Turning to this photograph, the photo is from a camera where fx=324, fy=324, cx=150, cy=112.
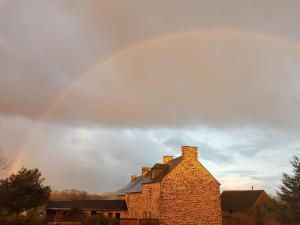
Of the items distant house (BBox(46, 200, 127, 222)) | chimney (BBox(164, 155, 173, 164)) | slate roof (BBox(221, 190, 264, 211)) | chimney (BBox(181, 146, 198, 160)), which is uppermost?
chimney (BBox(164, 155, 173, 164))

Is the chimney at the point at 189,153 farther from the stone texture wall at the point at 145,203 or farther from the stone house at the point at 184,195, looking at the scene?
the stone texture wall at the point at 145,203

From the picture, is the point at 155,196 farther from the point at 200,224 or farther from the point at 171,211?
the point at 200,224

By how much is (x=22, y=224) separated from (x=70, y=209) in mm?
13437

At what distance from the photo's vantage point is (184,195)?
41.3 meters

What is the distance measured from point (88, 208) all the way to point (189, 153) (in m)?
17.1

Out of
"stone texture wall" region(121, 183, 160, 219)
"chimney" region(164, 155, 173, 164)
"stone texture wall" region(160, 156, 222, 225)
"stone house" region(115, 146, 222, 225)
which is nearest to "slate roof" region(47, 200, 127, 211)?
"stone texture wall" region(121, 183, 160, 219)

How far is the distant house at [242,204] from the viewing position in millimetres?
44812

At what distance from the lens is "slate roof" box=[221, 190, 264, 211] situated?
4944 cm

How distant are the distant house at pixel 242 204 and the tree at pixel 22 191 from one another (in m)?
25.3

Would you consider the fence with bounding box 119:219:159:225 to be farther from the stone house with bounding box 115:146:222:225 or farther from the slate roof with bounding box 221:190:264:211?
the slate roof with bounding box 221:190:264:211

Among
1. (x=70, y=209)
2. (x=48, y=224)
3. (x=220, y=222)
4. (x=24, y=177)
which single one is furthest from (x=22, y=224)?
(x=220, y=222)

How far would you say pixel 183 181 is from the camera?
1636 inches

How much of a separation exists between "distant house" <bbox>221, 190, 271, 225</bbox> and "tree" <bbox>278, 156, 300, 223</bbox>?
9.54m

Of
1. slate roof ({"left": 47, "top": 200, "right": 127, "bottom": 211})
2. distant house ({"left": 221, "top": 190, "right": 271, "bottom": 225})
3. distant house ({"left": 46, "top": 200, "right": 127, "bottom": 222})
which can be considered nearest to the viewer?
distant house ({"left": 221, "top": 190, "right": 271, "bottom": 225})
